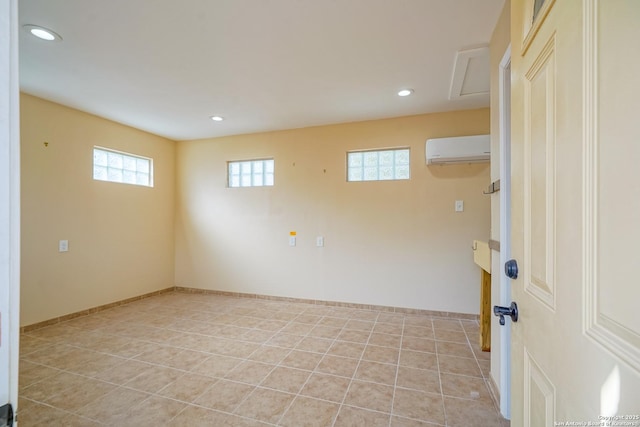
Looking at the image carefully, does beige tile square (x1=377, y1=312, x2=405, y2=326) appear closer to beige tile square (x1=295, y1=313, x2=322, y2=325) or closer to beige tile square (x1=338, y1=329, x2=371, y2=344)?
beige tile square (x1=338, y1=329, x2=371, y2=344)

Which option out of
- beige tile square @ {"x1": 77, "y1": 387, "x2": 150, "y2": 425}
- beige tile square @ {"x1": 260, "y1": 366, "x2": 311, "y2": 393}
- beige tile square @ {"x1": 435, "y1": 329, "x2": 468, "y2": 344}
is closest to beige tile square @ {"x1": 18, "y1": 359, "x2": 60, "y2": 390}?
beige tile square @ {"x1": 77, "y1": 387, "x2": 150, "y2": 425}

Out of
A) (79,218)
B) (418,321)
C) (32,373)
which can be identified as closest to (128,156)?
(79,218)

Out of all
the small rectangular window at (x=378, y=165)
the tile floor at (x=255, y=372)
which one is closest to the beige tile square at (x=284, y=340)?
the tile floor at (x=255, y=372)

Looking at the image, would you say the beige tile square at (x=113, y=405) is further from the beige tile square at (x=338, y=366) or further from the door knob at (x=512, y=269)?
the door knob at (x=512, y=269)

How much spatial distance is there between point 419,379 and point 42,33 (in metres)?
3.72

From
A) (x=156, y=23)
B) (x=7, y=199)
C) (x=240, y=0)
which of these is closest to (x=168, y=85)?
(x=156, y=23)

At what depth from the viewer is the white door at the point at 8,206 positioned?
19.1 inches

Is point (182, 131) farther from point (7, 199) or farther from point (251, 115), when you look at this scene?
point (7, 199)

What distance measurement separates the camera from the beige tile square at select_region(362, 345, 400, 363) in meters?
2.39

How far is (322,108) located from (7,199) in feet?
10.2

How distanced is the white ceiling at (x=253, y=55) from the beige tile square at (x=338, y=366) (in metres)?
2.56

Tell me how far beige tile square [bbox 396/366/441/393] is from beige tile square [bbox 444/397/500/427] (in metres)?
0.15

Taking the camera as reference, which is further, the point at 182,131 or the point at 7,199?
the point at 182,131

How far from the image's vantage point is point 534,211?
73 centimetres
